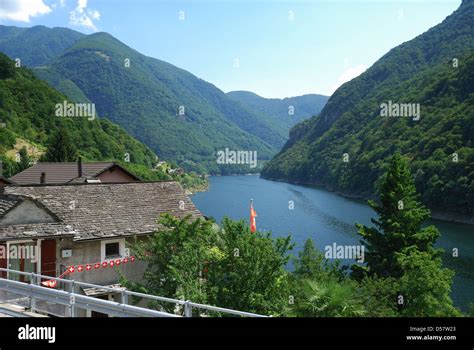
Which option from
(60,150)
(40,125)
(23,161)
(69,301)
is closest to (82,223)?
(69,301)

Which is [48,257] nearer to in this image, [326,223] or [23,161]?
[326,223]

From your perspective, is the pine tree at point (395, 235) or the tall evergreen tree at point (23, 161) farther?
the tall evergreen tree at point (23, 161)

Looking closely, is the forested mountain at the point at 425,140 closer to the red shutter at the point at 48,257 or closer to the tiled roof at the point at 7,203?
the red shutter at the point at 48,257

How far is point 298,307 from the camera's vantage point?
15844 mm

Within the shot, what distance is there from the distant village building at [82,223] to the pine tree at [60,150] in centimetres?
4747

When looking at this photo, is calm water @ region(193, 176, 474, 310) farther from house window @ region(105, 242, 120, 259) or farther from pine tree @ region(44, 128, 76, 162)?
pine tree @ region(44, 128, 76, 162)

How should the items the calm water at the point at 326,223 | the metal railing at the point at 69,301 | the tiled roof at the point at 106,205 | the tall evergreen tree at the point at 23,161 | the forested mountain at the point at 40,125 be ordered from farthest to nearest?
the forested mountain at the point at 40,125 < the tall evergreen tree at the point at 23,161 < the calm water at the point at 326,223 < the tiled roof at the point at 106,205 < the metal railing at the point at 69,301

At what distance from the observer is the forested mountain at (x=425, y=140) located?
3319 inches

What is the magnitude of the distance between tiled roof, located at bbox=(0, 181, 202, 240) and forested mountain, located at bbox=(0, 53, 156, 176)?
191 ft

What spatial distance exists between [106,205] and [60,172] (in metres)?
17.7

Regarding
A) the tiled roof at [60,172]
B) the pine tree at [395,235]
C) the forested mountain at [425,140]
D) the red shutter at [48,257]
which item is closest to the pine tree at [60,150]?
the tiled roof at [60,172]

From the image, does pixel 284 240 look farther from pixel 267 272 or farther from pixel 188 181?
pixel 188 181
